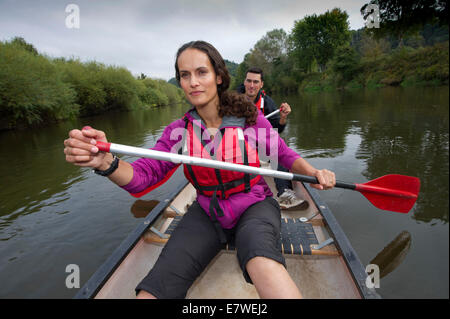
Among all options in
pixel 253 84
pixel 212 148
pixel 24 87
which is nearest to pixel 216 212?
pixel 212 148

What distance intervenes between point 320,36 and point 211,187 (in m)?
56.0

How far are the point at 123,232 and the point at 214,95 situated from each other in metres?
2.90

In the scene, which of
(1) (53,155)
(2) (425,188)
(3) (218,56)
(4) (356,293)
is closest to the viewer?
(4) (356,293)

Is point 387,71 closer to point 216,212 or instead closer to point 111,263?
point 216,212

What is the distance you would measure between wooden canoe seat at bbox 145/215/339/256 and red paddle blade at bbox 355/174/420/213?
629mm

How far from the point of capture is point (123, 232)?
3604mm

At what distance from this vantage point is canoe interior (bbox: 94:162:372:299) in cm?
178

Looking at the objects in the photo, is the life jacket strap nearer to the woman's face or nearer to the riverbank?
the woman's face

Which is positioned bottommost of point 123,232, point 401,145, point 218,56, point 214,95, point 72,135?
point 123,232

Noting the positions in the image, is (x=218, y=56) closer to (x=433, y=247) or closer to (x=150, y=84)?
(x=433, y=247)

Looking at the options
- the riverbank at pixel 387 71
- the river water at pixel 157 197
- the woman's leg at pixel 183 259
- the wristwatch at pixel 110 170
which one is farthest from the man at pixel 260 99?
the riverbank at pixel 387 71

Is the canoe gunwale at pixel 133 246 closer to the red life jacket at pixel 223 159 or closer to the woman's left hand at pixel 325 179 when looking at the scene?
the woman's left hand at pixel 325 179

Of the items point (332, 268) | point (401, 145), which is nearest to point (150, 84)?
point (401, 145)

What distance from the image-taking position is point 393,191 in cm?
215
